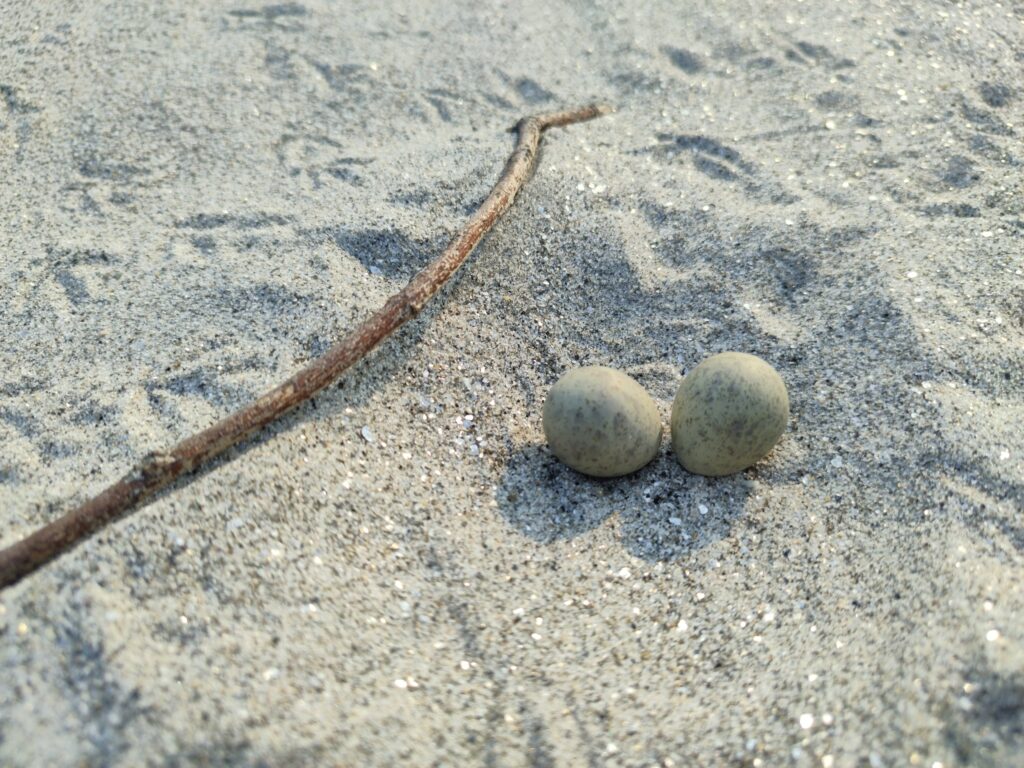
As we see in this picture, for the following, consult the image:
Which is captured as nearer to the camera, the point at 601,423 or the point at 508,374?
the point at 601,423

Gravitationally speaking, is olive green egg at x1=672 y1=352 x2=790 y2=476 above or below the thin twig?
above

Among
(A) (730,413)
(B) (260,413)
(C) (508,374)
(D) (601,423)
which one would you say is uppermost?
(A) (730,413)

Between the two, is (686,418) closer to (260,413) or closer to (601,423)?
(601,423)

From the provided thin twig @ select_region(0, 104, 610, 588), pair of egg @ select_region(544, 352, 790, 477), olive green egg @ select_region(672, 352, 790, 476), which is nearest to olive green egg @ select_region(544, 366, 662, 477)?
pair of egg @ select_region(544, 352, 790, 477)

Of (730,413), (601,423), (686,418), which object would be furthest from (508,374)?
(730,413)

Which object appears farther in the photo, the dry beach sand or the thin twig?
the thin twig

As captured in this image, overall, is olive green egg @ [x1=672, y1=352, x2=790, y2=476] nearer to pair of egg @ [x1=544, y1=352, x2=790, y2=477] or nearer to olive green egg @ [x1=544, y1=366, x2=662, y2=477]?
pair of egg @ [x1=544, y1=352, x2=790, y2=477]

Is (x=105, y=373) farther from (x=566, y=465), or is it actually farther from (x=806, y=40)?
(x=806, y=40)

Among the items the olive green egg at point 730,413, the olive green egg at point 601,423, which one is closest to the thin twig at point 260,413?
the olive green egg at point 601,423
